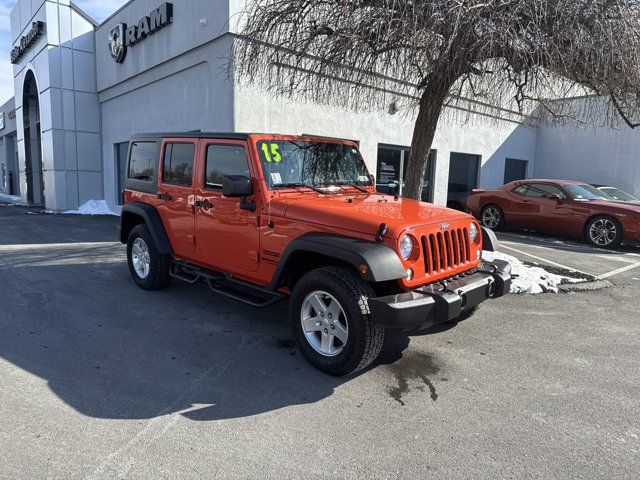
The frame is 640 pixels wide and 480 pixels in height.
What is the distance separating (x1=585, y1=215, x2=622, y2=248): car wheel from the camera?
10047 mm

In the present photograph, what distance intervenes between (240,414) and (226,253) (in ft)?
6.61

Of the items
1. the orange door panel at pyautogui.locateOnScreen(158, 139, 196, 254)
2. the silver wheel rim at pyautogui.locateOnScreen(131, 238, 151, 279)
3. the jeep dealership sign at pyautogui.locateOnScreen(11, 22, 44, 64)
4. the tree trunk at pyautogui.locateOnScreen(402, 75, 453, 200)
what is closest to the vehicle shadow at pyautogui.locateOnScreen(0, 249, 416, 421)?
the silver wheel rim at pyautogui.locateOnScreen(131, 238, 151, 279)

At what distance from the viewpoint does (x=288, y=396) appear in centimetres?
346

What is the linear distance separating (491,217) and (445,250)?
30.6 ft

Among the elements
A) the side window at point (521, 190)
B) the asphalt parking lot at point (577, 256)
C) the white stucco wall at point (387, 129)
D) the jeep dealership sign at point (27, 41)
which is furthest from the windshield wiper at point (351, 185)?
the jeep dealership sign at point (27, 41)

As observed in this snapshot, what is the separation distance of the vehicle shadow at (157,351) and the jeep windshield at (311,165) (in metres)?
1.55

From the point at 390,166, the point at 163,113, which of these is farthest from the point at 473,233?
the point at 163,113

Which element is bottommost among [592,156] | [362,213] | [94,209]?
[94,209]

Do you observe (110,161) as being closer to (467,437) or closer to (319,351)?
(319,351)

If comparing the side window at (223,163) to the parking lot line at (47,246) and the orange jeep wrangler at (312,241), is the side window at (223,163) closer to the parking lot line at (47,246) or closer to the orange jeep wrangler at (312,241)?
the orange jeep wrangler at (312,241)

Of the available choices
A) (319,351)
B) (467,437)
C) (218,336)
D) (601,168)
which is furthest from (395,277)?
(601,168)

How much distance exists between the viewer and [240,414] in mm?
3188

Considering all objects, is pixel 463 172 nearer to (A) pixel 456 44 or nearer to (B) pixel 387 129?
(B) pixel 387 129

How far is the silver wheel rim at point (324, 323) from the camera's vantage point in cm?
373
